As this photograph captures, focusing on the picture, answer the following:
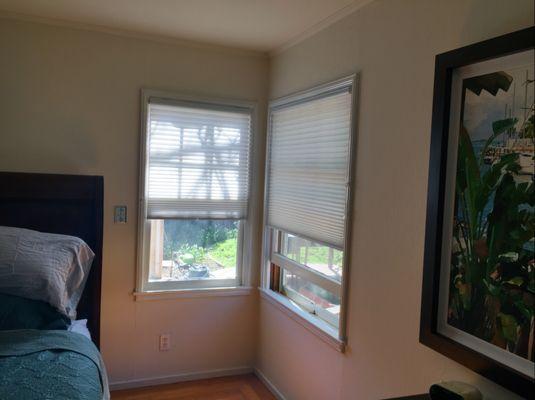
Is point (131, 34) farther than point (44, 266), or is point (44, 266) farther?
point (131, 34)

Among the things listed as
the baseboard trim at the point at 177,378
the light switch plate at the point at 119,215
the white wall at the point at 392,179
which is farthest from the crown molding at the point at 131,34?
the baseboard trim at the point at 177,378

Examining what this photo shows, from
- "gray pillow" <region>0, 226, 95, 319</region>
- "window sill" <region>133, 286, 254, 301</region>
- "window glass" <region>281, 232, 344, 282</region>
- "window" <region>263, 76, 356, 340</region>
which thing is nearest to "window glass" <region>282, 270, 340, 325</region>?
"window" <region>263, 76, 356, 340</region>

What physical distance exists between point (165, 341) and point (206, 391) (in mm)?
A: 440

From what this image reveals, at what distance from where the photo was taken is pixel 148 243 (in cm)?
302

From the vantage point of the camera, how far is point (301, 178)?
8.83 ft

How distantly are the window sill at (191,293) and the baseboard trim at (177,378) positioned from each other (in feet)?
1.85

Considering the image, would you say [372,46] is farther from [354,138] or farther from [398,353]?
[398,353]

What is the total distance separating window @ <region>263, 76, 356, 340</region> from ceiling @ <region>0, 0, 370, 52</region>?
0.38 meters

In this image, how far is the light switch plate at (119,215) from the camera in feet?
9.46

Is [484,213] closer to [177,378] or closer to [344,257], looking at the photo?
[344,257]

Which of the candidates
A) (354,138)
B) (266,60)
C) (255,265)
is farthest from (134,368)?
(266,60)

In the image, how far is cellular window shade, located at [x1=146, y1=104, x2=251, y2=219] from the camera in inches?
116

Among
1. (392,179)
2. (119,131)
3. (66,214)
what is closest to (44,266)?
(66,214)

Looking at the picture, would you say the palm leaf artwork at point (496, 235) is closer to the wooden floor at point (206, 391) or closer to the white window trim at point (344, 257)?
the white window trim at point (344, 257)
